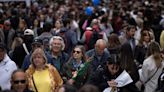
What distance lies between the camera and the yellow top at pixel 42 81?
787cm

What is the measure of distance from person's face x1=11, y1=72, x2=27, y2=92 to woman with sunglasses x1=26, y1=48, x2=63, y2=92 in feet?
2.77

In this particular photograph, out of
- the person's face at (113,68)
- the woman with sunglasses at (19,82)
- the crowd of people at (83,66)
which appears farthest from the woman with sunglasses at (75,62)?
the woman with sunglasses at (19,82)

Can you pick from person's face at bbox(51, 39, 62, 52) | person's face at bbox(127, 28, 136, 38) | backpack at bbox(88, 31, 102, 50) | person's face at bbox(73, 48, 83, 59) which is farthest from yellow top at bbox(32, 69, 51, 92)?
backpack at bbox(88, 31, 102, 50)

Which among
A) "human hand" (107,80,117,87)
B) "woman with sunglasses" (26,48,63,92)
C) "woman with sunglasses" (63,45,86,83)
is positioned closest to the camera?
"human hand" (107,80,117,87)

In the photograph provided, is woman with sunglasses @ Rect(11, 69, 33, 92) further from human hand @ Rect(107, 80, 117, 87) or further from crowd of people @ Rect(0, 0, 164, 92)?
human hand @ Rect(107, 80, 117, 87)

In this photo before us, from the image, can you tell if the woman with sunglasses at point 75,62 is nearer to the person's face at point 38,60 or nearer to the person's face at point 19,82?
the person's face at point 38,60

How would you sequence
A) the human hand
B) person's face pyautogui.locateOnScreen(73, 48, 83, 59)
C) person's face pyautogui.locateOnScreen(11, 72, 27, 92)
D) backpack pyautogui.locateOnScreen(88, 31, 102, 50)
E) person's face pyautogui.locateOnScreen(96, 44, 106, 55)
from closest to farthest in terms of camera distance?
person's face pyautogui.locateOnScreen(11, 72, 27, 92) → the human hand → person's face pyautogui.locateOnScreen(73, 48, 83, 59) → person's face pyautogui.locateOnScreen(96, 44, 106, 55) → backpack pyautogui.locateOnScreen(88, 31, 102, 50)

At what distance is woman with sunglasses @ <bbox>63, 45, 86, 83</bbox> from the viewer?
9.17 meters

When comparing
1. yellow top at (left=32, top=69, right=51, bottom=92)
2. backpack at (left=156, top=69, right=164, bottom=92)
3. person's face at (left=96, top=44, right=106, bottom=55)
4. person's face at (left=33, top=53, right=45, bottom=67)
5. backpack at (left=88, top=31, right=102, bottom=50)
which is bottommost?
backpack at (left=88, top=31, right=102, bottom=50)

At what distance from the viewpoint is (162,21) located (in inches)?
698

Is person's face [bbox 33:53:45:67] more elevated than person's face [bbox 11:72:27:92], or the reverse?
person's face [bbox 11:72:27:92]

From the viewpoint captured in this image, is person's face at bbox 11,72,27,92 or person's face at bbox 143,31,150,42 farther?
person's face at bbox 143,31,150,42

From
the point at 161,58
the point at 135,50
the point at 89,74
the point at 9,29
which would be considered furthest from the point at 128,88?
the point at 9,29

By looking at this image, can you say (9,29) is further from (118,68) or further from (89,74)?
(118,68)
